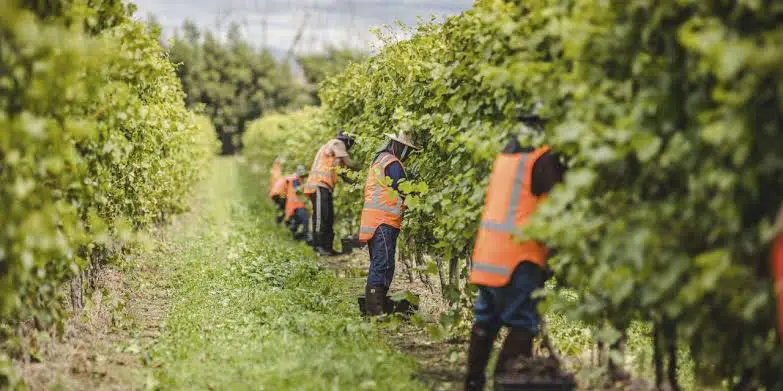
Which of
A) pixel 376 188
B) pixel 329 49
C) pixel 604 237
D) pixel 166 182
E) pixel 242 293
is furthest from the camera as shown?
pixel 329 49

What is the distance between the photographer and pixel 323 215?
13.1 metres

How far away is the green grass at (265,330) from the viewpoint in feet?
18.7

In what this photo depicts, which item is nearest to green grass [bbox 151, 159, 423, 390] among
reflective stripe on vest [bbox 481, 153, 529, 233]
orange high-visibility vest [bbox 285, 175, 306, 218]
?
reflective stripe on vest [bbox 481, 153, 529, 233]

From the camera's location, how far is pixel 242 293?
889 centimetres

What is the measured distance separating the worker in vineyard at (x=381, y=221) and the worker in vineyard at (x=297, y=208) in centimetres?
723

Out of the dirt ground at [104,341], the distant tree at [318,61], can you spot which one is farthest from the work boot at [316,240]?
the distant tree at [318,61]

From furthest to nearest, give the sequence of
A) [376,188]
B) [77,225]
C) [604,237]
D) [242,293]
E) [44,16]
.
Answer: [242,293], [376,188], [77,225], [44,16], [604,237]

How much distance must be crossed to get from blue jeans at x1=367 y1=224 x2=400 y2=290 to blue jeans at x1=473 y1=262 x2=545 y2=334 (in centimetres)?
281

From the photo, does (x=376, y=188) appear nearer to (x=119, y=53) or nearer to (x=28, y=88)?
(x=119, y=53)

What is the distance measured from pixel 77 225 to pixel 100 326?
7.05ft

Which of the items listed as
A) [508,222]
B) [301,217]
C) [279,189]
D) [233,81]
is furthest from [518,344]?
[233,81]

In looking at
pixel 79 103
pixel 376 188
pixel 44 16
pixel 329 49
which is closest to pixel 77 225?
pixel 79 103

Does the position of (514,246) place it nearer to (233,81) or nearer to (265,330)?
(265,330)

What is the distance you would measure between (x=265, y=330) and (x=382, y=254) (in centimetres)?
148
